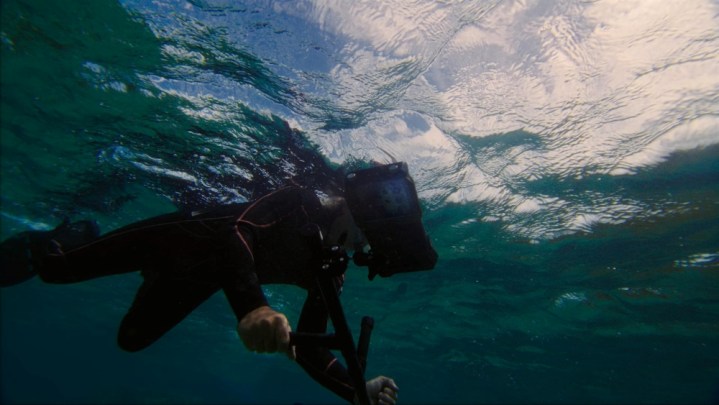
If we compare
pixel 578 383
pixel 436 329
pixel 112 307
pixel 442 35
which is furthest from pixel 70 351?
pixel 442 35

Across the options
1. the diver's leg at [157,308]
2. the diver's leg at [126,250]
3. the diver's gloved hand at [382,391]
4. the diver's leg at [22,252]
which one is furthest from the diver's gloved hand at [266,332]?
the diver's leg at [22,252]

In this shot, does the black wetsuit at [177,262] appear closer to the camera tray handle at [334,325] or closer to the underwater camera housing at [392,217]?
the underwater camera housing at [392,217]

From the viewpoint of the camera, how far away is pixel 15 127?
8.46 meters

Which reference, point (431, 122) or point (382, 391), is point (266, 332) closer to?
point (382, 391)

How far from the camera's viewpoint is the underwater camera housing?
12.8 ft

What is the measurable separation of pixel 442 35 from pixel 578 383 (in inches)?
1441

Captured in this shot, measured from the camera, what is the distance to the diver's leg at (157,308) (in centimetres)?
351

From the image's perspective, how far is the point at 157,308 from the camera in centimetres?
353

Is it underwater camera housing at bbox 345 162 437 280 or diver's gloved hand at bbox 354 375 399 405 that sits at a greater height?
underwater camera housing at bbox 345 162 437 280

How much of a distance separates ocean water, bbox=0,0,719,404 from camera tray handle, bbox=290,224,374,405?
170 inches

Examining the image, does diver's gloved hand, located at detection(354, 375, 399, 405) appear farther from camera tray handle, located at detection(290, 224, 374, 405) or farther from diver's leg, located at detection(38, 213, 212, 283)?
diver's leg, located at detection(38, 213, 212, 283)

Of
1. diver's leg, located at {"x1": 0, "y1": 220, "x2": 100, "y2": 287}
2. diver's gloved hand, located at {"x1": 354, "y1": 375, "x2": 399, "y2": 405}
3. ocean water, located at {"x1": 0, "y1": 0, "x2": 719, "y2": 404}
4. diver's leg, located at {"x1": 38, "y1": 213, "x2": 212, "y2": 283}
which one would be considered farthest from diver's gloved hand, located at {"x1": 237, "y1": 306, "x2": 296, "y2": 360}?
ocean water, located at {"x1": 0, "y1": 0, "x2": 719, "y2": 404}

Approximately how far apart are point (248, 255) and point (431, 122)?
542 cm

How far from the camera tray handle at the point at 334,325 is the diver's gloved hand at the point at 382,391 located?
3.06 ft
